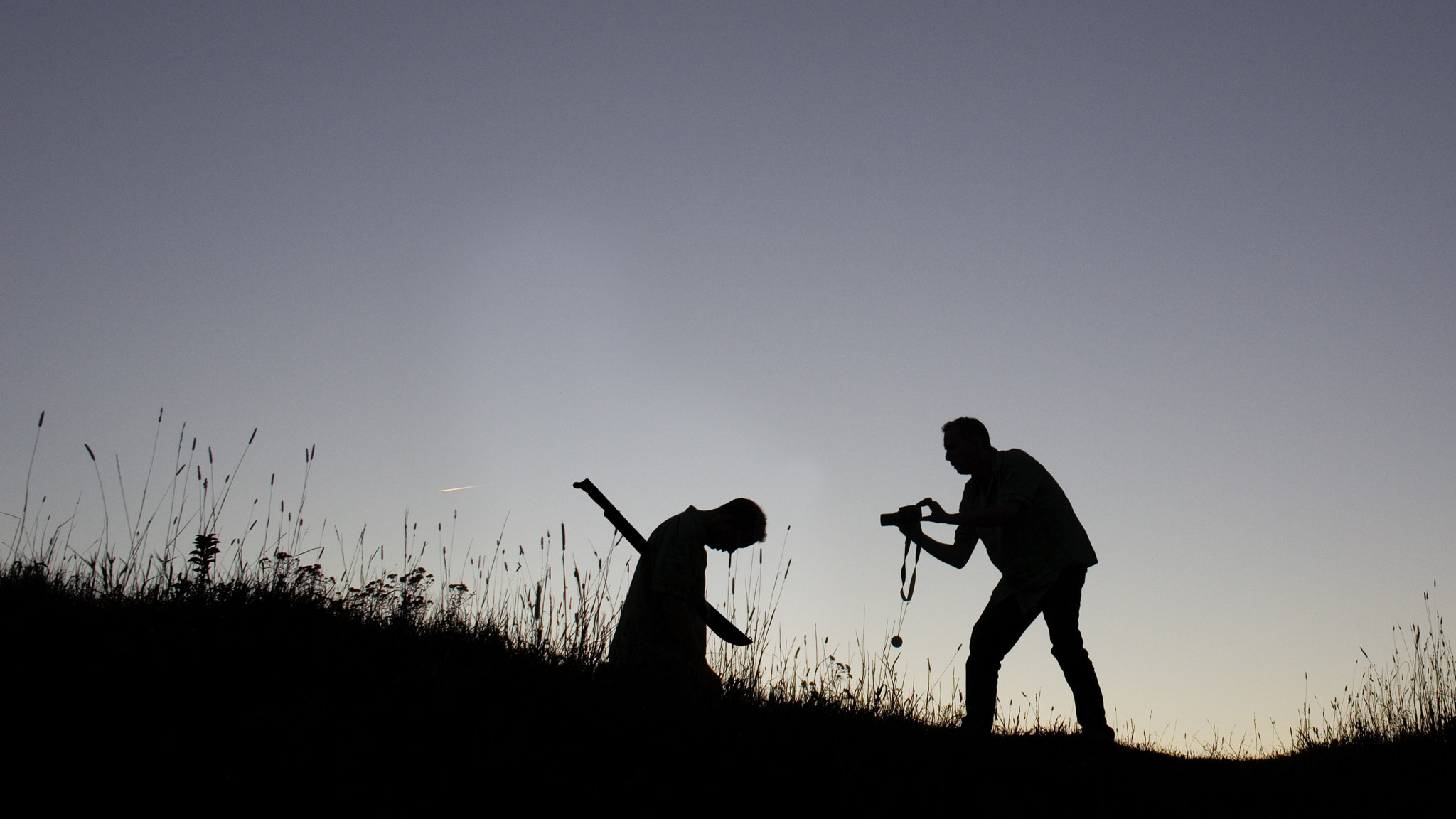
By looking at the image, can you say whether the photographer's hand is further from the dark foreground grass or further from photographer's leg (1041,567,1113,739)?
the dark foreground grass

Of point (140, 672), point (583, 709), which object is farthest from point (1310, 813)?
point (140, 672)

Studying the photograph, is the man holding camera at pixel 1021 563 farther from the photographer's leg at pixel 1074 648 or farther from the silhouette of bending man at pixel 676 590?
the silhouette of bending man at pixel 676 590

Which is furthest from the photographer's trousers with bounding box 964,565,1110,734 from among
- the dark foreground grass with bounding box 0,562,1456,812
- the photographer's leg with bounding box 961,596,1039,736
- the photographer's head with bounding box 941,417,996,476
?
the photographer's head with bounding box 941,417,996,476

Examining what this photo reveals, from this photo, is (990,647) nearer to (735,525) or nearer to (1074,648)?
(1074,648)

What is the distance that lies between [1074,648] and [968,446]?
1285 millimetres

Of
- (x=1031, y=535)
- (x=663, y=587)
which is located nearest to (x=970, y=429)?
(x=1031, y=535)

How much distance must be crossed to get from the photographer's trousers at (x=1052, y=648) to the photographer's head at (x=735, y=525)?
137 centimetres

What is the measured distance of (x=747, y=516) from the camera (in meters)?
5.36

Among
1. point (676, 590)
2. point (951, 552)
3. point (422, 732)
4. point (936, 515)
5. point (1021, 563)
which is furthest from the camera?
point (951, 552)

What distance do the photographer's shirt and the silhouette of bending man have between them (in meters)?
1.39

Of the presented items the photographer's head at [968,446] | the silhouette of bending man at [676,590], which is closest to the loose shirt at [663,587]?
the silhouette of bending man at [676,590]

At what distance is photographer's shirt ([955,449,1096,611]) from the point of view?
203 inches

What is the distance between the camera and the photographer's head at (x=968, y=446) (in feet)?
18.7

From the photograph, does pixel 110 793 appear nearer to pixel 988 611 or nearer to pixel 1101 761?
pixel 1101 761
